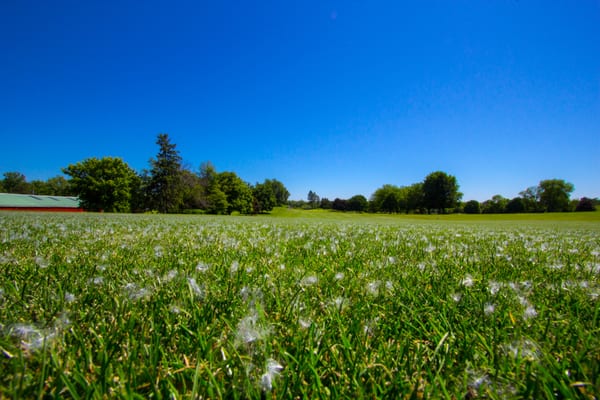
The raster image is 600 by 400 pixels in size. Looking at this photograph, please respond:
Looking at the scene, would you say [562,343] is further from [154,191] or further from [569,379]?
[154,191]

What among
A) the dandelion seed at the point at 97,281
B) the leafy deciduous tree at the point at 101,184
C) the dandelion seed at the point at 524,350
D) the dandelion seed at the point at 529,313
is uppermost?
the leafy deciduous tree at the point at 101,184

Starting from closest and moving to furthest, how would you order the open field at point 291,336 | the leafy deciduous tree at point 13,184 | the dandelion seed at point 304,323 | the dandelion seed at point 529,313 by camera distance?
the open field at point 291,336, the dandelion seed at point 304,323, the dandelion seed at point 529,313, the leafy deciduous tree at point 13,184

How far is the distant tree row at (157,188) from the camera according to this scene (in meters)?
56.5

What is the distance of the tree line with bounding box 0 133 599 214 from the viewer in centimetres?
5712

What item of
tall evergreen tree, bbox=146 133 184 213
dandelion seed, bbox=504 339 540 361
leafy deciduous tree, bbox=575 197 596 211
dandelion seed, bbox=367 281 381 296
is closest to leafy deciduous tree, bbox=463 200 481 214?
leafy deciduous tree, bbox=575 197 596 211

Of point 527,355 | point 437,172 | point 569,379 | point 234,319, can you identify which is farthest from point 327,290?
point 437,172

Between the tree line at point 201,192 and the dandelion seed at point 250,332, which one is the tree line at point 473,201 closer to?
the tree line at point 201,192

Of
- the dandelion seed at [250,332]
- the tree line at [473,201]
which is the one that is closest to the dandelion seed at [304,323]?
the dandelion seed at [250,332]

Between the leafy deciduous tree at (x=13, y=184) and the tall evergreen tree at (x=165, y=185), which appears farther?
the leafy deciduous tree at (x=13, y=184)

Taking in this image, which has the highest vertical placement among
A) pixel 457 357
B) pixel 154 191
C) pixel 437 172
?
pixel 437 172

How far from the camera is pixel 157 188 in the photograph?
62188 millimetres

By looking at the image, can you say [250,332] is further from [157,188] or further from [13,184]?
[13,184]

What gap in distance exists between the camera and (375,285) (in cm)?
205

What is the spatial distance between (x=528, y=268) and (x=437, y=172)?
101101mm
